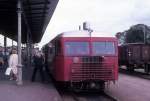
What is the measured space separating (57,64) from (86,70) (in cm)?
194

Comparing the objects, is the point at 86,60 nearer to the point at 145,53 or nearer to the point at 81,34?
the point at 81,34

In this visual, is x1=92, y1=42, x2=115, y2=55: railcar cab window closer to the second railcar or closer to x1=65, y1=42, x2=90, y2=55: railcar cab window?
x1=65, y1=42, x2=90, y2=55: railcar cab window

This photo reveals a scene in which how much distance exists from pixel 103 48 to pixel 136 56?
14768 millimetres

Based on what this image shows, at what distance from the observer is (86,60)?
61.1 feet

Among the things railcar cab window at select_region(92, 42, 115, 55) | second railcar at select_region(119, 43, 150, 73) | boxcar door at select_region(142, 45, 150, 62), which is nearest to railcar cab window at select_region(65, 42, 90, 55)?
railcar cab window at select_region(92, 42, 115, 55)

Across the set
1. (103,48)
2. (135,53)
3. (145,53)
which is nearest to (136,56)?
(135,53)

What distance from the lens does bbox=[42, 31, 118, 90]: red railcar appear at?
60.5ft

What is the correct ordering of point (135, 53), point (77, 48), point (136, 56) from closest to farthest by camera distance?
point (77, 48)
point (136, 56)
point (135, 53)

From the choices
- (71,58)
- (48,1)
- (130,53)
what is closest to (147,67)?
(130,53)

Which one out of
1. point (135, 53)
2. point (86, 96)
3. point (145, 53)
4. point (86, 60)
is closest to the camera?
point (86, 60)

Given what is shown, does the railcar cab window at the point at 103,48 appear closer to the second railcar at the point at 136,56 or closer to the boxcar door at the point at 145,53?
the second railcar at the point at 136,56

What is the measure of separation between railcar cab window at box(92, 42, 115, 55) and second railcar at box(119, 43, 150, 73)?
12879 mm

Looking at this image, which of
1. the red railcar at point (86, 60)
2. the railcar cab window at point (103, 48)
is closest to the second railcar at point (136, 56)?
the railcar cab window at point (103, 48)

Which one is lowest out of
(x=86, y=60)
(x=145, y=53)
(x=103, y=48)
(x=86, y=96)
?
(x=86, y=96)
